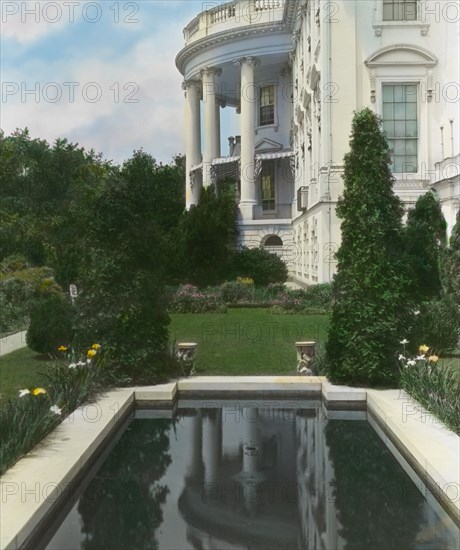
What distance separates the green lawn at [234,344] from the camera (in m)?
12.7

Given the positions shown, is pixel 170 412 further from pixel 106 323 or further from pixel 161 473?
pixel 161 473

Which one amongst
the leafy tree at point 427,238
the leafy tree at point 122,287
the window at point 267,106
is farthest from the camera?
the window at point 267,106

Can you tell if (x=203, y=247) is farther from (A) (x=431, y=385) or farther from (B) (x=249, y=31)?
(A) (x=431, y=385)

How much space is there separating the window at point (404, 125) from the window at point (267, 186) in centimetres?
1747

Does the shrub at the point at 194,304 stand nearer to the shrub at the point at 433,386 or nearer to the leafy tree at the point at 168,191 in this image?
the leafy tree at the point at 168,191

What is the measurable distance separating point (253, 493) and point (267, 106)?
39.7 m

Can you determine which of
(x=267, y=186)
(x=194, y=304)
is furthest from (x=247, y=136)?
(x=194, y=304)

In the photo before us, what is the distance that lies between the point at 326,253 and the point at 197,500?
19823 mm

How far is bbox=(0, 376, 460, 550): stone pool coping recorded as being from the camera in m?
6.32

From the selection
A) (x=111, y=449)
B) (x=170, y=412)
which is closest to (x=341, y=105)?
(x=170, y=412)

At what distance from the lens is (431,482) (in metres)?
7.15

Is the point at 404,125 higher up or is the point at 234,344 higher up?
the point at 404,125

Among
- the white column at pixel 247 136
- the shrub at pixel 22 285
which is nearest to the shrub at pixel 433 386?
the shrub at pixel 22 285

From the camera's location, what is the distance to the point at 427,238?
2347 centimetres
